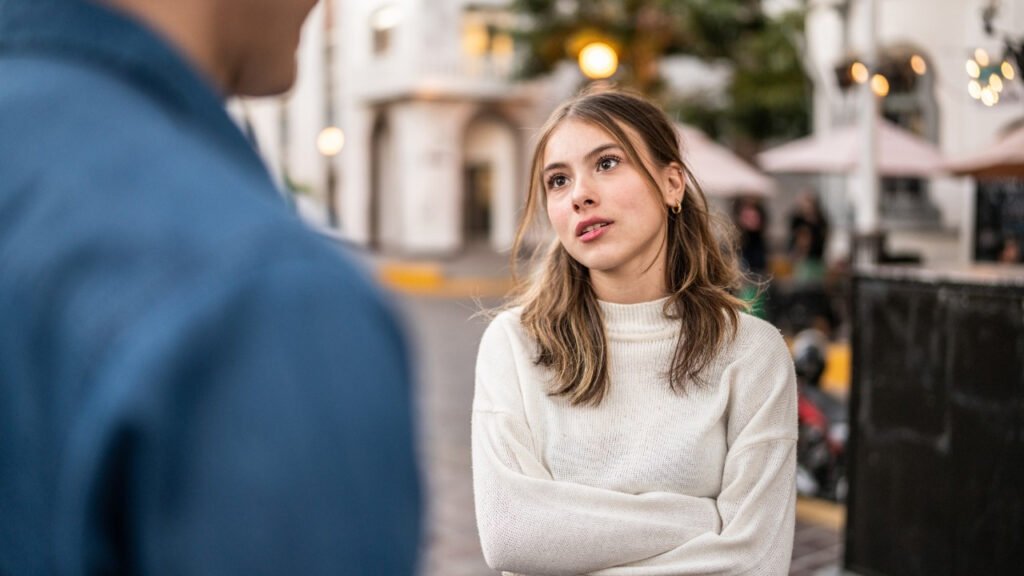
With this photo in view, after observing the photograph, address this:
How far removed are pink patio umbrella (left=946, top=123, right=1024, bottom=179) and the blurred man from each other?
5.13 m

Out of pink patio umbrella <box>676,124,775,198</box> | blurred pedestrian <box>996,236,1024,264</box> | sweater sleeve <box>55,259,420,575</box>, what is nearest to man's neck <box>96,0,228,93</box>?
sweater sleeve <box>55,259,420,575</box>

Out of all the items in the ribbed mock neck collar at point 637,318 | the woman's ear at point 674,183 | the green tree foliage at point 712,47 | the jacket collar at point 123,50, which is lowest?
the ribbed mock neck collar at point 637,318

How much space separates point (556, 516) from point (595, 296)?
486mm

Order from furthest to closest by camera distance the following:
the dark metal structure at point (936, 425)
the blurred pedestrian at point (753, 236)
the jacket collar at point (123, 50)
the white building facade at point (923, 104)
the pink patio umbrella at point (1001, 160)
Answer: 1. the blurred pedestrian at point (753, 236)
2. the white building facade at point (923, 104)
3. the pink patio umbrella at point (1001, 160)
4. the dark metal structure at point (936, 425)
5. the jacket collar at point (123, 50)

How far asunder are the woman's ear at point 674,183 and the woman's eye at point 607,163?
132mm

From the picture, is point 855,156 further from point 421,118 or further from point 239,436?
point 421,118

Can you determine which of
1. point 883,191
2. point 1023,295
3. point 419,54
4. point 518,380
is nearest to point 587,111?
point 518,380

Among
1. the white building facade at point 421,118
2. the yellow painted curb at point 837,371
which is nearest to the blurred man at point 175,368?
the yellow painted curb at point 837,371

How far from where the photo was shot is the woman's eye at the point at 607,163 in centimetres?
215

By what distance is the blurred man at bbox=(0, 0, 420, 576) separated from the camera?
625 millimetres

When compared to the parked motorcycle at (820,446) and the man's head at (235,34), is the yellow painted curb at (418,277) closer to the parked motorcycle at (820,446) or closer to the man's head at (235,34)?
the parked motorcycle at (820,446)

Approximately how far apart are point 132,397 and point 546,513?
4.70 ft

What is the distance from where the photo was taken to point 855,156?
42.1 feet

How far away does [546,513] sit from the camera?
1981 mm
